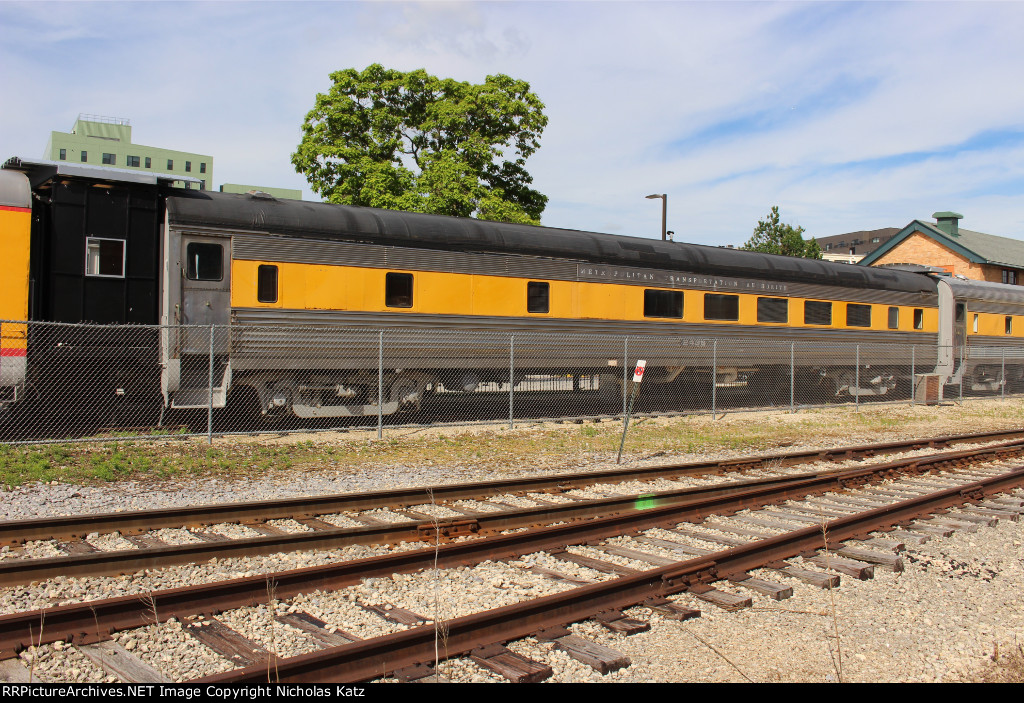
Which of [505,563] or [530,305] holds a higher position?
[530,305]

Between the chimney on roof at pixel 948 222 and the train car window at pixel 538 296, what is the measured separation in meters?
40.6

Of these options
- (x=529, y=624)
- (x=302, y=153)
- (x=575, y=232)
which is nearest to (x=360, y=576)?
(x=529, y=624)

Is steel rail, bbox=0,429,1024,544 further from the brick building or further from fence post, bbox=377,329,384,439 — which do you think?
the brick building

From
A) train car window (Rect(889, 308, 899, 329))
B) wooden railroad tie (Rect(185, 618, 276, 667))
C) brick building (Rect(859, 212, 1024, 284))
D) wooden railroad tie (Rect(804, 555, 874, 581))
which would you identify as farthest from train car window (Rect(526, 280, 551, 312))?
brick building (Rect(859, 212, 1024, 284))

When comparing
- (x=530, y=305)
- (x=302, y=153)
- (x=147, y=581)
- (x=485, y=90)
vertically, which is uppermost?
(x=485, y=90)

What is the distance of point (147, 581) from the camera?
214 inches

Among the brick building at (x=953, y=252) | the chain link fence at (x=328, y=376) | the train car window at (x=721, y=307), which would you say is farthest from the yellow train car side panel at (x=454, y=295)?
the brick building at (x=953, y=252)

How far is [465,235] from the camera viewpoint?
14.8 metres

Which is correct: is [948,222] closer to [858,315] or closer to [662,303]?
[858,315]

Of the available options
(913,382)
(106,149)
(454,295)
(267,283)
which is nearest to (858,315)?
(913,382)

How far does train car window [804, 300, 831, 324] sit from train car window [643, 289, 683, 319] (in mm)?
4723

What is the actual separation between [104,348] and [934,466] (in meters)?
12.5

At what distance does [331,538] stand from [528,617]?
92.6 inches
